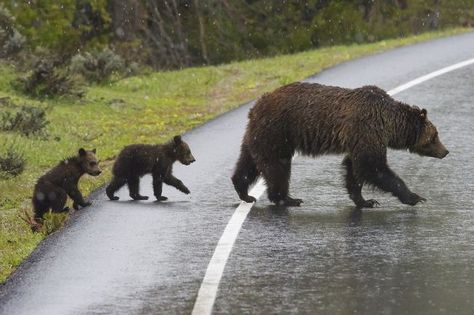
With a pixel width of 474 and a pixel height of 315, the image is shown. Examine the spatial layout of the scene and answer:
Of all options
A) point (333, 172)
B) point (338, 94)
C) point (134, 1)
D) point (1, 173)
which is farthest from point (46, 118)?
point (134, 1)

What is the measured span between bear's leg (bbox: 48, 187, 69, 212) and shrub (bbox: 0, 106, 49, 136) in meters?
5.24

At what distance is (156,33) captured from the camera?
3020 centimetres

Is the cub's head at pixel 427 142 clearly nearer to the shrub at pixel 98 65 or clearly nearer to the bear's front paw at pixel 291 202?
the bear's front paw at pixel 291 202

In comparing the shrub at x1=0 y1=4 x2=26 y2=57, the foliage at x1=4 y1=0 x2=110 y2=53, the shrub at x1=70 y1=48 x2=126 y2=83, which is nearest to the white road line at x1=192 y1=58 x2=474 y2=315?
the shrub at x1=70 y1=48 x2=126 y2=83

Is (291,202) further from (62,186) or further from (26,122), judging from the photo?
(26,122)

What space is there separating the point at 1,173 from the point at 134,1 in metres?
13.1

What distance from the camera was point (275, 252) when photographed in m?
10.2

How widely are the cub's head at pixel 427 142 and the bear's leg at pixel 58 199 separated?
348cm

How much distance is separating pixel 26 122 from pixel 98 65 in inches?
239

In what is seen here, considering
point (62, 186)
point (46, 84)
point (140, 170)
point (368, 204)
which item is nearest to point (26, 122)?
point (46, 84)

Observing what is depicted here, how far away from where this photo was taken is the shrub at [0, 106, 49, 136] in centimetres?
1750

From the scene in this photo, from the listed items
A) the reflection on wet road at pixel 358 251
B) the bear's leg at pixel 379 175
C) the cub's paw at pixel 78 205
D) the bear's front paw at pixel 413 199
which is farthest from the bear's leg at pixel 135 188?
the bear's front paw at pixel 413 199

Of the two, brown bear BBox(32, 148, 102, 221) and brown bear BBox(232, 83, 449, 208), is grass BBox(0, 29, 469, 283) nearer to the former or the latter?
brown bear BBox(32, 148, 102, 221)

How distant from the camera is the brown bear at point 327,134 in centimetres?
1183
